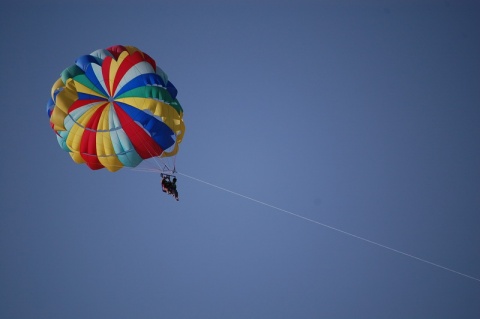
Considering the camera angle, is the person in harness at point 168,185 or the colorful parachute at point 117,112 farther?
the person in harness at point 168,185

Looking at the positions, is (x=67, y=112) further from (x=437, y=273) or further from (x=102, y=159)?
(x=437, y=273)

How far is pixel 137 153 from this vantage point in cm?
2256

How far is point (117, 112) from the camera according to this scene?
22219 millimetres

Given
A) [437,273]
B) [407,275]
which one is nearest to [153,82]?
[407,275]

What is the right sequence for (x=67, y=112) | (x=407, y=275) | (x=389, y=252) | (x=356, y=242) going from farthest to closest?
1. (x=356, y=242)
2. (x=389, y=252)
3. (x=407, y=275)
4. (x=67, y=112)

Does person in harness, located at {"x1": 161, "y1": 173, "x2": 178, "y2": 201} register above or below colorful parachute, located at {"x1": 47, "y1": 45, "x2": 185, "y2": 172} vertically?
below

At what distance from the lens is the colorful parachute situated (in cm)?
2194

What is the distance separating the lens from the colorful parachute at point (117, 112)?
72.0 ft

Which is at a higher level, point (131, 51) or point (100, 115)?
point (131, 51)

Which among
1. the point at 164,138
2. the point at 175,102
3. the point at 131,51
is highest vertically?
the point at 131,51

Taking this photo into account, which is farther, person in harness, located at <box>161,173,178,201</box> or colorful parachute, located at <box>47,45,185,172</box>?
person in harness, located at <box>161,173,178,201</box>

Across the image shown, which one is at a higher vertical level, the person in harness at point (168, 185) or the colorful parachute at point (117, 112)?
the colorful parachute at point (117, 112)

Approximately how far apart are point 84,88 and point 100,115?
1174 mm

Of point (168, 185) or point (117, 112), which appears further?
point (168, 185)
